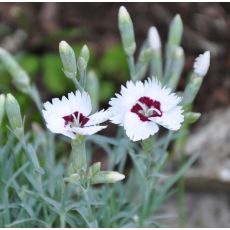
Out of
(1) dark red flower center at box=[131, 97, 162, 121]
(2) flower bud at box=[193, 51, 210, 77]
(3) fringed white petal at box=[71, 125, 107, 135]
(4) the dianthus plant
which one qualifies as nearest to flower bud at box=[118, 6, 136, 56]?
(4) the dianthus plant

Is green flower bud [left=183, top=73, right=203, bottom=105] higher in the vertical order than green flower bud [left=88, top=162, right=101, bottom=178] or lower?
higher

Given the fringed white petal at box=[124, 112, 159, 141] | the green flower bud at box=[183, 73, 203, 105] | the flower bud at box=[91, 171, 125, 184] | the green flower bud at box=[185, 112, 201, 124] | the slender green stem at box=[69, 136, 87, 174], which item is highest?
the green flower bud at box=[183, 73, 203, 105]

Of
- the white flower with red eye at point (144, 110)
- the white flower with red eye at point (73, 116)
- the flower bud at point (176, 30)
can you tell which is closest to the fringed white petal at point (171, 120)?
the white flower with red eye at point (144, 110)

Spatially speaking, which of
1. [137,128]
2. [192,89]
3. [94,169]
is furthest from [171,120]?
[192,89]

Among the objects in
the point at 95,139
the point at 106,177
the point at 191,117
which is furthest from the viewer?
the point at 95,139

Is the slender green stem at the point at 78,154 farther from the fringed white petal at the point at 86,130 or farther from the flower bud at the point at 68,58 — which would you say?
the flower bud at the point at 68,58

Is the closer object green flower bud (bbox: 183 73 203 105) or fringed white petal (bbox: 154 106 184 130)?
fringed white petal (bbox: 154 106 184 130)

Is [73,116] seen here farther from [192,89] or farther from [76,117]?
[192,89]

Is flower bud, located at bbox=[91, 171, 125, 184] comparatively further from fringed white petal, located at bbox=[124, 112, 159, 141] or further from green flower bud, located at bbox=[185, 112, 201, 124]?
green flower bud, located at bbox=[185, 112, 201, 124]
